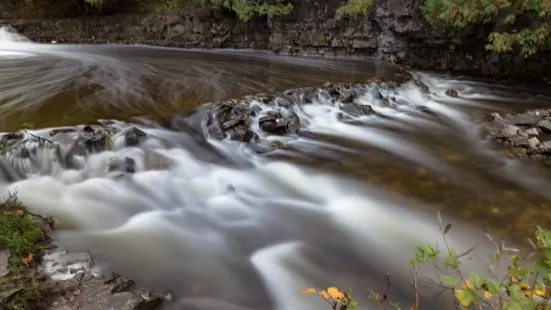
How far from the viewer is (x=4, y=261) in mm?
3057

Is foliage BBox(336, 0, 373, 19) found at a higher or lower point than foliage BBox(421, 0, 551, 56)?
higher

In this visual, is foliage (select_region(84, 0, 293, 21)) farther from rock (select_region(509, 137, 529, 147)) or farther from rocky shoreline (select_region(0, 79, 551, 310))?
rock (select_region(509, 137, 529, 147))

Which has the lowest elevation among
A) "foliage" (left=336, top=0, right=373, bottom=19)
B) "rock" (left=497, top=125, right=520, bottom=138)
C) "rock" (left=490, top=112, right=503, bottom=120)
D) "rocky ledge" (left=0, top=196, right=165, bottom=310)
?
"rocky ledge" (left=0, top=196, right=165, bottom=310)

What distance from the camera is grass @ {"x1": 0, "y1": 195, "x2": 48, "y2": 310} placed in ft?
9.02

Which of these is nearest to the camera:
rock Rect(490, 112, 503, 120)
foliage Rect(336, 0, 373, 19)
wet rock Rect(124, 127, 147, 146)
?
wet rock Rect(124, 127, 147, 146)

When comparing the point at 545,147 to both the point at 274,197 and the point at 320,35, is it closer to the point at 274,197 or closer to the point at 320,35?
the point at 274,197

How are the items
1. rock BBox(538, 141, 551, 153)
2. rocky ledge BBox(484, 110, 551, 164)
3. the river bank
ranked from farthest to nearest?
the river bank → rocky ledge BBox(484, 110, 551, 164) → rock BBox(538, 141, 551, 153)

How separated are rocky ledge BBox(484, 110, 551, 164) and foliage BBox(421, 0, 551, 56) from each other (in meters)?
2.40

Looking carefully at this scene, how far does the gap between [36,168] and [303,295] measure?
139 inches

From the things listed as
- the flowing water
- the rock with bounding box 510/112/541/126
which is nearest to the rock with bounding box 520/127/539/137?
the rock with bounding box 510/112/541/126

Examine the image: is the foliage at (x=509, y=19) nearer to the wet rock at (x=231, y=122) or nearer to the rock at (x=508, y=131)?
the rock at (x=508, y=131)

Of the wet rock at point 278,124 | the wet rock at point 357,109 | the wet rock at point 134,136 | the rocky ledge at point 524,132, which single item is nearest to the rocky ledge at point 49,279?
the wet rock at point 134,136

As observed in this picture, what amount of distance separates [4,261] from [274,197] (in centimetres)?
281

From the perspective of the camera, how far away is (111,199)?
459cm
